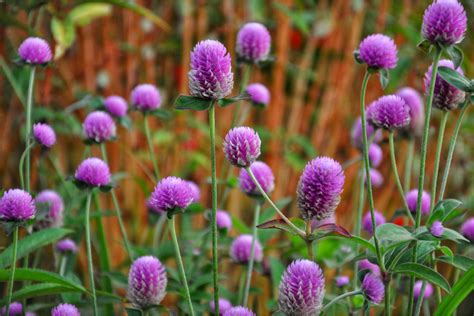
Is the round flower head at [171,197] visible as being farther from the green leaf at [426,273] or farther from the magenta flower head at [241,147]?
the green leaf at [426,273]

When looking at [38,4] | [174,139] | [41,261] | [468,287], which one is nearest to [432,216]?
[468,287]

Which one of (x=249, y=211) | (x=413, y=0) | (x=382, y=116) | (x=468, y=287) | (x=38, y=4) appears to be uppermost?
(x=413, y=0)

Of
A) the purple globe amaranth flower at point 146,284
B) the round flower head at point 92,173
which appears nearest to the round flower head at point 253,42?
the round flower head at point 92,173

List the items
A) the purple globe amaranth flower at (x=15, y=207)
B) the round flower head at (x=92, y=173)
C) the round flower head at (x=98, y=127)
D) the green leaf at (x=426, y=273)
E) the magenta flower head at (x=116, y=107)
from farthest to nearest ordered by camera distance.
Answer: the magenta flower head at (x=116, y=107)
the round flower head at (x=98, y=127)
the round flower head at (x=92, y=173)
the purple globe amaranth flower at (x=15, y=207)
the green leaf at (x=426, y=273)

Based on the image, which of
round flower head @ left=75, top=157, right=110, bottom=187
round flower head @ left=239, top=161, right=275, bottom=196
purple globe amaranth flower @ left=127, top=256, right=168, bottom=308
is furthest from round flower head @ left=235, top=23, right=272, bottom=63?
purple globe amaranth flower @ left=127, top=256, right=168, bottom=308

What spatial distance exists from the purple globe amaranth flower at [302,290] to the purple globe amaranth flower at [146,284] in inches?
6.8

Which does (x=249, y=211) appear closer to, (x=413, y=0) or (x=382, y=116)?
(x=413, y=0)

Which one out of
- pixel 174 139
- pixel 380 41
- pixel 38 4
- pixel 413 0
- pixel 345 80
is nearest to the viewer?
pixel 380 41

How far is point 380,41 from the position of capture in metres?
0.77

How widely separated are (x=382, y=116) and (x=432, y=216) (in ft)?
0.55

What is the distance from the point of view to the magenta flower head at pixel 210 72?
0.68 m

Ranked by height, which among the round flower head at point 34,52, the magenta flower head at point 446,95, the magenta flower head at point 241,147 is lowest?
the magenta flower head at point 241,147

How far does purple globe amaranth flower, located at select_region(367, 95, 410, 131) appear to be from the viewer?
0.76 metres

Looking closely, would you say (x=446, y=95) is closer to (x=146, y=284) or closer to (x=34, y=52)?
(x=146, y=284)
